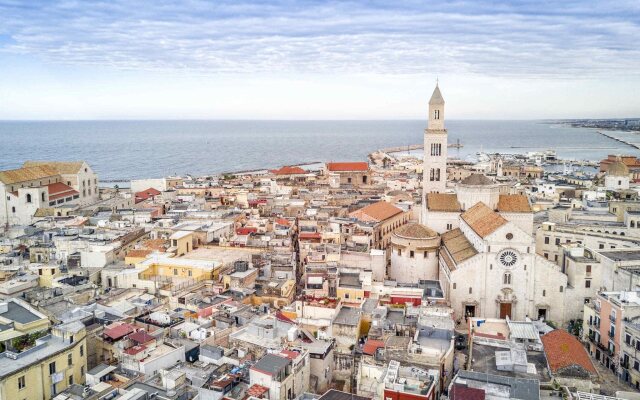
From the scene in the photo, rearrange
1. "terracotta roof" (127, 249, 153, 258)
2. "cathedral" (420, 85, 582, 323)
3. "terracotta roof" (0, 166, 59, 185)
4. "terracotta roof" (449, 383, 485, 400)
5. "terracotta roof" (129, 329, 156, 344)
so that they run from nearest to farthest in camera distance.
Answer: "terracotta roof" (449, 383, 485, 400), "terracotta roof" (129, 329, 156, 344), "cathedral" (420, 85, 582, 323), "terracotta roof" (127, 249, 153, 258), "terracotta roof" (0, 166, 59, 185)

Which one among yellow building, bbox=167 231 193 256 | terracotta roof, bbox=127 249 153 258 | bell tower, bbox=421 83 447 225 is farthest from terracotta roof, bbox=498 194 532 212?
terracotta roof, bbox=127 249 153 258

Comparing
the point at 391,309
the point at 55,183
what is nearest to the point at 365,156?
the point at 55,183

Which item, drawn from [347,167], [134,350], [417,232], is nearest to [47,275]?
[134,350]

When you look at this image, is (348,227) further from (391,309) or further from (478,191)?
(391,309)

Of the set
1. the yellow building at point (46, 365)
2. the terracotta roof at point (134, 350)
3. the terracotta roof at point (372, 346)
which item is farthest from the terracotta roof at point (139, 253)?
the terracotta roof at point (372, 346)

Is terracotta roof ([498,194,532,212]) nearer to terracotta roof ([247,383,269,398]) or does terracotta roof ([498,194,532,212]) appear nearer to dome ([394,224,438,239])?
dome ([394,224,438,239])

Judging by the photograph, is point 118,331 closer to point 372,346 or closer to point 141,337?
point 141,337

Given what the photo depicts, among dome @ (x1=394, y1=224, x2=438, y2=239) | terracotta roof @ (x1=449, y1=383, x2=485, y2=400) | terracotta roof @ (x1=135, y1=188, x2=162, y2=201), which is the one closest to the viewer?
terracotta roof @ (x1=449, y1=383, x2=485, y2=400)

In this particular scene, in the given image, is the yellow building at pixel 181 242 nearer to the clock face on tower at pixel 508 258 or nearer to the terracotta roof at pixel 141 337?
the terracotta roof at pixel 141 337
